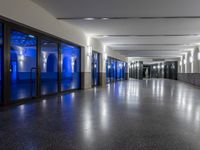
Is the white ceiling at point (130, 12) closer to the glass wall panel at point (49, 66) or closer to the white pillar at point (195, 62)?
the glass wall panel at point (49, 66)

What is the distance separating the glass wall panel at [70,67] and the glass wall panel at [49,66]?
2.04ft

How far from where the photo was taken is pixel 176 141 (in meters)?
3.08

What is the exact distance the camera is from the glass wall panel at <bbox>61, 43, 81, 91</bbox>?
10.3 metres

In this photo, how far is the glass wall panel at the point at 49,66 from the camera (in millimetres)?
8230

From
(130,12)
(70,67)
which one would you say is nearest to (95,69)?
(70,67)

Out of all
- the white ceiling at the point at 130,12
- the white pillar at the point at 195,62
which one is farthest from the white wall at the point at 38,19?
the white pillar at the point at 195,62

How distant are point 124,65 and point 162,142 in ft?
84.7

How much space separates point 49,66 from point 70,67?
251 cm

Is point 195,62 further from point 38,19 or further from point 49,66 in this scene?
point 38,19

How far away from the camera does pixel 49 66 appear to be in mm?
8945

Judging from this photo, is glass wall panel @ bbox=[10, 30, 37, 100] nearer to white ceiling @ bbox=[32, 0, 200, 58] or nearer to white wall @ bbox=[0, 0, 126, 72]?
white wall @ bbox=[0, 0, 126, 72]

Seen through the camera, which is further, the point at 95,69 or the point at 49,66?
the point at 95,69

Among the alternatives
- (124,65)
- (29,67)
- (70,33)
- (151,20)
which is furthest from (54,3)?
(124,65)

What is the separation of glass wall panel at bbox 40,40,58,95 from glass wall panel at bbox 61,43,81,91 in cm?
62
